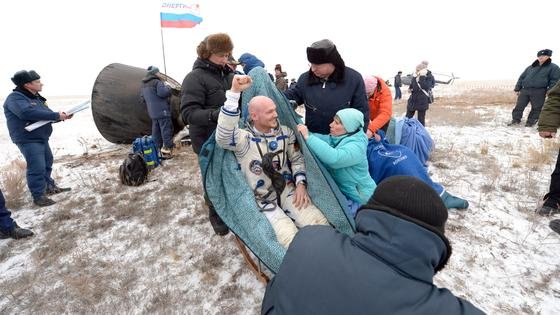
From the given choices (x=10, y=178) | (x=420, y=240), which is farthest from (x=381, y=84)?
(x=10, y=178)

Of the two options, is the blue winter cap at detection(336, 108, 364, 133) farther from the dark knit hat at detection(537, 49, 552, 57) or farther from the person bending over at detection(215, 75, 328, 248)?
the dark knit hat at detection(537, 49, 552, 57)

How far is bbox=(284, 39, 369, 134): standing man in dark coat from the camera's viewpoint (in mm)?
2727

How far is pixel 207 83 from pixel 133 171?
8.67ft

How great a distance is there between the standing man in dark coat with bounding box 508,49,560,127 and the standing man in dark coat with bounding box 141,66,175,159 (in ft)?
28.3

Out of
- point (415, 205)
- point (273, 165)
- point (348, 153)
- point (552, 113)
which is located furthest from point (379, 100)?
point (415, 205)

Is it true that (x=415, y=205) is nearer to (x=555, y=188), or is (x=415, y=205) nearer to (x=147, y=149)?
(x=555, y=188)

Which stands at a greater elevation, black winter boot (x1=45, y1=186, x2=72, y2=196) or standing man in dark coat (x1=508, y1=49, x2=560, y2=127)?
standing man in dark coat (x1=508, y1=49, x2=560, y2=127)

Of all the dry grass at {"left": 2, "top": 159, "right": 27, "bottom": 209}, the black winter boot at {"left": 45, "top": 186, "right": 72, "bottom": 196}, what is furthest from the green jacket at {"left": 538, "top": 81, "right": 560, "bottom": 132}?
the dry grass at {"left": 2, "top": 159, "right": 27, "bottom": 209}

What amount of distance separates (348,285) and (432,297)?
28 cm

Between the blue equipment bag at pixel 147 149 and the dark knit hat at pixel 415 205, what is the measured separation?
16.3 ft

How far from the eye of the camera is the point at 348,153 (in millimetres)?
2504

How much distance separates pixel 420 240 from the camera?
991 millimetres

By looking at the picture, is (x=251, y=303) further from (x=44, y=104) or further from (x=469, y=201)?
(x=44, y=104)

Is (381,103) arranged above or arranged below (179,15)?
below
